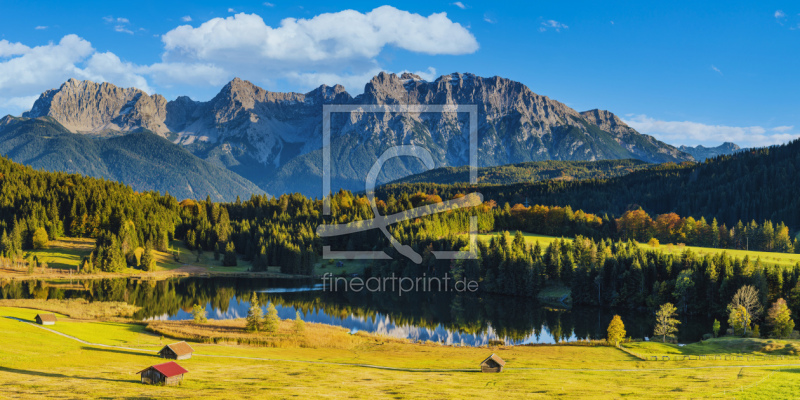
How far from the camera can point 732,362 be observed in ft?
159

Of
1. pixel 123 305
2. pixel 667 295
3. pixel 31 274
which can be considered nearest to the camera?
pixel 123 305

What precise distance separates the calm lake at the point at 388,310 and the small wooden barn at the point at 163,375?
37840 millimetres

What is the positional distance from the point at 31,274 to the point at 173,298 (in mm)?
40532

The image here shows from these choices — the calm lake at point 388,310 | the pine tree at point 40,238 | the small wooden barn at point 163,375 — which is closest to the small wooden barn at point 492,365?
the calm lake at point 388,310

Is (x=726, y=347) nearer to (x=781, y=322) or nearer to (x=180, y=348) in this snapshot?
(x=781, y=322)

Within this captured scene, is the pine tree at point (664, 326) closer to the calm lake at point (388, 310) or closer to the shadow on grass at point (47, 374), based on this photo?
the calm lake at point (388, 310)

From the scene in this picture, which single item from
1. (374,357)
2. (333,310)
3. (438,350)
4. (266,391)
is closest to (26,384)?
(266,391)

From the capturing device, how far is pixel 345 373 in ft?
144

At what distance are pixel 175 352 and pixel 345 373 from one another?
1407 cm

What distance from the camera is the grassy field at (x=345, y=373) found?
34844mm

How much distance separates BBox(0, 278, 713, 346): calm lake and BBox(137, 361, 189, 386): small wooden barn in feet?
124

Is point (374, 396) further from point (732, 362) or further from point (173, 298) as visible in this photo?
point (173, 298)

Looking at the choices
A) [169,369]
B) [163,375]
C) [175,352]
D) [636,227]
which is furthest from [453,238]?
[163,375]

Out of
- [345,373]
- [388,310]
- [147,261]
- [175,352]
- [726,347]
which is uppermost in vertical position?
[147,261]
